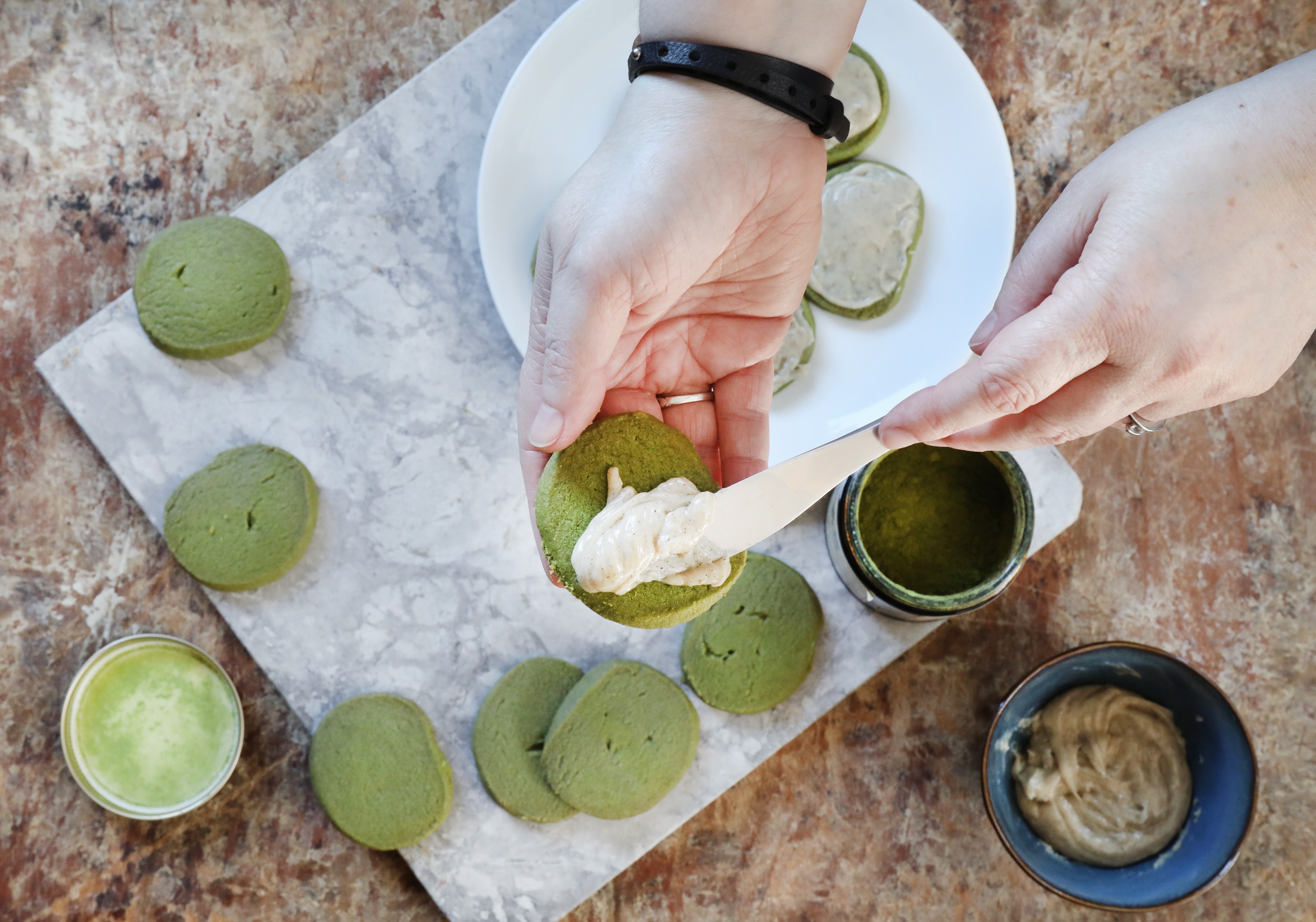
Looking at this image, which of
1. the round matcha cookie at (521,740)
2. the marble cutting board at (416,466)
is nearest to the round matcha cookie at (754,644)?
the marble cutting board at (416,466)

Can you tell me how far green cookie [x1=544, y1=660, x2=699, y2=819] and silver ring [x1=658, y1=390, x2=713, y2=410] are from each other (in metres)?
0.49

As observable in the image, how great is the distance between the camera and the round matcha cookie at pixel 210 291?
162 centimetres

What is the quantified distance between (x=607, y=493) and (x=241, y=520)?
0.80m

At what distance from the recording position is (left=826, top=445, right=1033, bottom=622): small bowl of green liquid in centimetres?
154

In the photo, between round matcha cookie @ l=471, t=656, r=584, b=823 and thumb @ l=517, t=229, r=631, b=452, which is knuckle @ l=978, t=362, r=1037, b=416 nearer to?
thumb @ l=517, t=229, r=631, b=452

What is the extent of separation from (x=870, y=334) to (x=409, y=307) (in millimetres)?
901

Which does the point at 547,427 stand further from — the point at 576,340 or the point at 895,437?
the point at 895,437

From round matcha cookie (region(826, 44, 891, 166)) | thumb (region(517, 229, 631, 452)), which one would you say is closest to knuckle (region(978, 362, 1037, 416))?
thumb (region(517, 229, 631, 452))

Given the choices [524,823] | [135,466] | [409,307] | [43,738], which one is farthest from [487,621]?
[43,738]

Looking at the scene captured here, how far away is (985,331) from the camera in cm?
133

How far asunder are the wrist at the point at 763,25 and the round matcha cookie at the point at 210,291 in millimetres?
836

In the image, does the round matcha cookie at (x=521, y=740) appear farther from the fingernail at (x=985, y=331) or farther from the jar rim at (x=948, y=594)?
the fingernail at (x=985, y=331)

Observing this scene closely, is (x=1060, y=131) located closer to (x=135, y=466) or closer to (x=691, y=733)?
(x=691, y=733)

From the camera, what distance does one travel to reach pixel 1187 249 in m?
1.08
